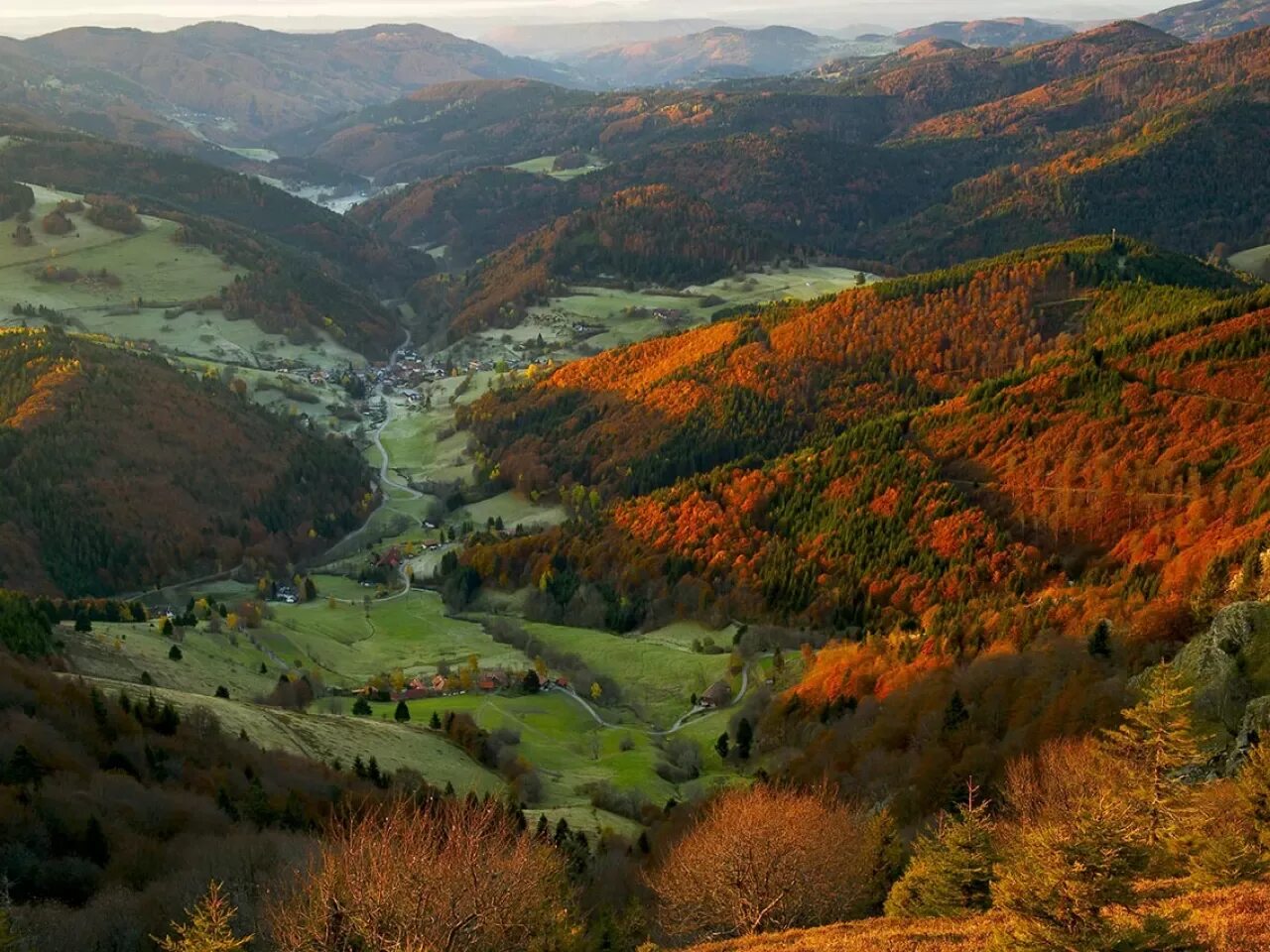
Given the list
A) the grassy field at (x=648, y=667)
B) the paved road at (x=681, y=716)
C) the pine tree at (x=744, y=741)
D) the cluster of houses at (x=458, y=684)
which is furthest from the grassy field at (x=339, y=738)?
the grassy field at (x=648, y=667)

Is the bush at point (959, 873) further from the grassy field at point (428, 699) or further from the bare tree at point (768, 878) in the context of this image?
the grassy field at point (428, 699)

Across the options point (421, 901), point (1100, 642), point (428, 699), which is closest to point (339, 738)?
point (428, 699)

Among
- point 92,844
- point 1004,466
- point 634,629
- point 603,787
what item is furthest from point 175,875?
point 1004,466

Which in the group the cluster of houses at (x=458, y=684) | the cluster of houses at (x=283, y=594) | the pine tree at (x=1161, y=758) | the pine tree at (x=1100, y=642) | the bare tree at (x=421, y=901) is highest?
the pine tree at (x=1161, y=758)

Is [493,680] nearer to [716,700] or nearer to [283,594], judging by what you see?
[716,700]

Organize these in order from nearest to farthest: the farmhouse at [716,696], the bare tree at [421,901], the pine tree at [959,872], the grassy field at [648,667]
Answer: the bare tree at [421,901]
the pine tree at [959,872]
the farmhouse at [716,696]
the grassy field at [648,667]

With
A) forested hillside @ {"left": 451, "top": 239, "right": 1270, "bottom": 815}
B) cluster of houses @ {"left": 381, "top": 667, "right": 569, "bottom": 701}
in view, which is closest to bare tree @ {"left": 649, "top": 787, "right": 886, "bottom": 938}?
forested hillside @ {"left": 451, "top": 239, "right": 1270, "bottom": 815}
